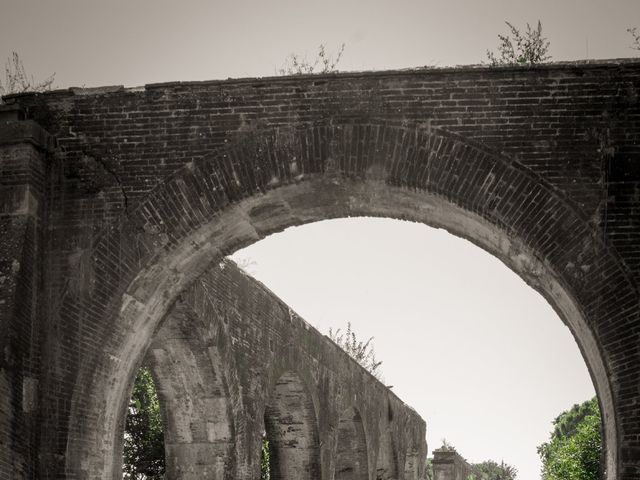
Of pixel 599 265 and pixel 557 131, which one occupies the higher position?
pixel 557 131

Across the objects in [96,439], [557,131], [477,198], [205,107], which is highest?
[205,107]

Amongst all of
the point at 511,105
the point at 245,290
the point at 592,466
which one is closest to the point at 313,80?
the point at 511,105

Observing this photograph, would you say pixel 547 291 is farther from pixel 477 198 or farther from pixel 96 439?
pixel 96 439

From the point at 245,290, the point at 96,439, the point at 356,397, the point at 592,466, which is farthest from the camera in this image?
→ the point at 592,466

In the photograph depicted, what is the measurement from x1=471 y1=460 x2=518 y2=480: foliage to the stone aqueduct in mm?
29991

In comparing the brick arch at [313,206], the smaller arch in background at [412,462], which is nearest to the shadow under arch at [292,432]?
the brick arch at [313,206]

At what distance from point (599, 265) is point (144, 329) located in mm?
4231

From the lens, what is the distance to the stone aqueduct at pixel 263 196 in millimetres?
8133

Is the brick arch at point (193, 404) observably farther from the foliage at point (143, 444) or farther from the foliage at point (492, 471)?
the foliage at point (492, 471)

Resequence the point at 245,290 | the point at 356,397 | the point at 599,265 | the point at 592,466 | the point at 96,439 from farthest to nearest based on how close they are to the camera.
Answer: the point at 592,466, the point at 356,397, the point at 245,290, the point at 96,439, the point at 599,265

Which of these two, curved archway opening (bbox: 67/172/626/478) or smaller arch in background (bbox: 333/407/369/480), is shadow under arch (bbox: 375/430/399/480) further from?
curved archway opening (bbox: 67/172/626/478)

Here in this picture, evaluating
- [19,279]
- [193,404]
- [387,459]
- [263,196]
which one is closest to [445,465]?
[387,459]

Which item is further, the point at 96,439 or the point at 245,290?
the point at 245,290

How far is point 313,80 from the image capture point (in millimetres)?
8727
